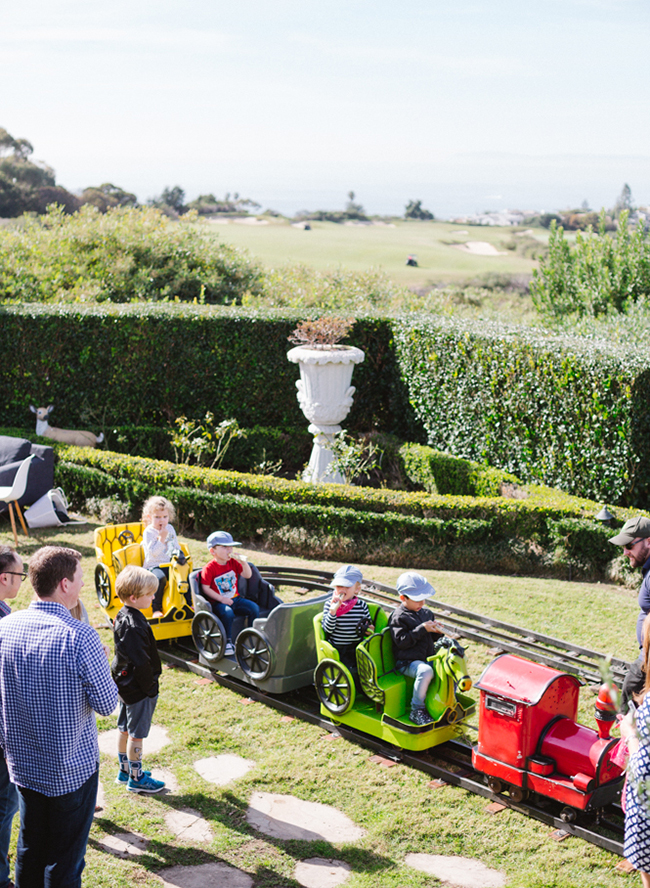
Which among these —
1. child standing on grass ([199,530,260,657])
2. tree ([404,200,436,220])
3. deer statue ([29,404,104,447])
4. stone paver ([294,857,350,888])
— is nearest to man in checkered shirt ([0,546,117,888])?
stone paver ([294,857,350,888])

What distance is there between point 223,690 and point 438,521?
4626mm

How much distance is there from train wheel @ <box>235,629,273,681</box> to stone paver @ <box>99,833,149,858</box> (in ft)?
6.67

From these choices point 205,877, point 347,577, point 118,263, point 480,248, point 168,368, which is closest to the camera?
point 205,877

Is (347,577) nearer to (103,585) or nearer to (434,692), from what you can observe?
(434,692)

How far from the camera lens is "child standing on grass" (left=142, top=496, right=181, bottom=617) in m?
8.37

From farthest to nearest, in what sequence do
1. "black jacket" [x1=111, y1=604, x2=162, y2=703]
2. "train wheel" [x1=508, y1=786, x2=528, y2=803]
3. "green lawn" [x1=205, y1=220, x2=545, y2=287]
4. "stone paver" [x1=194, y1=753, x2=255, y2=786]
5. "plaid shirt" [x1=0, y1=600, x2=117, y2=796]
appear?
"green lawn" [x1=205, y1=220, x2=545, y2=287]
"stone paver" [x1=194, y1=753, x2=255, y2=786]
"train wheel" [x1=508, y1=786, x2=528, y2=803]
"black jacket" [x1=111, y1=604, x2=162, y2=703]
"plaid shirt" [x1=0, y1=600, x2=117, y2=796]

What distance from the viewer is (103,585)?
9.17 meters

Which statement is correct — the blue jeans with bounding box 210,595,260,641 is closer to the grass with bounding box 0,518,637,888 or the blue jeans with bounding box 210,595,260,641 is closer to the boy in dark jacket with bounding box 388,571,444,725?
the grass with bounding box 0,518,637,888

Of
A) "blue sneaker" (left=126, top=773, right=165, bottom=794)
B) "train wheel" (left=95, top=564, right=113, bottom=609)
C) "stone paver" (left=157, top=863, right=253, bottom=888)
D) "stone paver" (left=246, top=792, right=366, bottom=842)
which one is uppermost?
"train wheel" (left=95, top=564, right=113, bottom=609)

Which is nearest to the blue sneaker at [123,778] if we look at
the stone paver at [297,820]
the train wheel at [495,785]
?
the stone paver at [297,820]

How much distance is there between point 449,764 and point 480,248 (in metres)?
82.6

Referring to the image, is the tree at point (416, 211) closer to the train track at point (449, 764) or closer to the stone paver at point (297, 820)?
the train track at point (449, 764)

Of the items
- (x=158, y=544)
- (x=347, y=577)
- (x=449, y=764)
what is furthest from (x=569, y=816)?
(x=158, y=544)

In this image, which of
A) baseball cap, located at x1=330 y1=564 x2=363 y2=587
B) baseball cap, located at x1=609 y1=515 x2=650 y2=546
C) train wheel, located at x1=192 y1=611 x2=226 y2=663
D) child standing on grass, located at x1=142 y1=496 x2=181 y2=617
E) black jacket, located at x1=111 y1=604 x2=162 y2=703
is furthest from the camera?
child standing on grass, located at x1=142 y1=496 x2=181 y2=617
